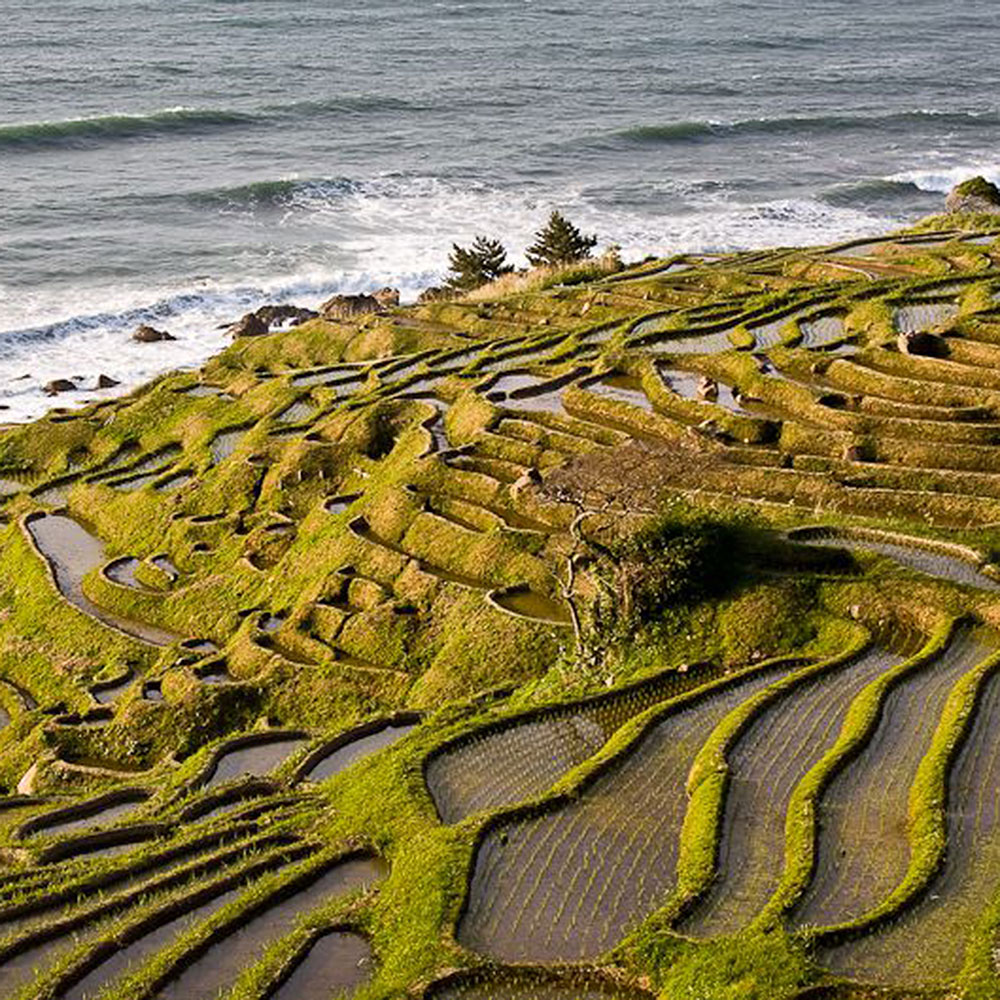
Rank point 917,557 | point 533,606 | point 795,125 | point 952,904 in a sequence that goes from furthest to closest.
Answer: point 795,125 < point 533,606 < point 917,557 < point 952,904

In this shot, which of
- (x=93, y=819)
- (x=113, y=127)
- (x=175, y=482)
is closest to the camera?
(x=93, y=819)

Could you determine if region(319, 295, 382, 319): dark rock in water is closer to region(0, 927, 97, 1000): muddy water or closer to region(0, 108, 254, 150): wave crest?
region(0, 108, 254, 150): wave crest

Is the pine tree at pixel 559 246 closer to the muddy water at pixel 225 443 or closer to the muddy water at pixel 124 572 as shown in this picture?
the muddy water at pixel 225 443

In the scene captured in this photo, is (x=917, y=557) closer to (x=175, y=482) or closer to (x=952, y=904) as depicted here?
(x=952, y=904)

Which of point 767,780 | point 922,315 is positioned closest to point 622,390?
point 922,315

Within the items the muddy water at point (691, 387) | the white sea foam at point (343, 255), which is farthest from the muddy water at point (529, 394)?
the white sea foam at point (343, 255)

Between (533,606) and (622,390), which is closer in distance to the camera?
A: (533,606)

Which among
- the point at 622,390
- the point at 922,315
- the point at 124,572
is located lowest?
the point at 124,572

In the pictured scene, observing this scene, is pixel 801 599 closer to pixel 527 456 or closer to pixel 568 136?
pixel 527 456
